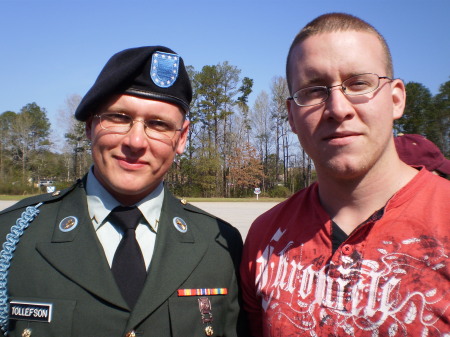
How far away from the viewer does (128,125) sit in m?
2.32

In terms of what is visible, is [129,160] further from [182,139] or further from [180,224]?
[180,224]

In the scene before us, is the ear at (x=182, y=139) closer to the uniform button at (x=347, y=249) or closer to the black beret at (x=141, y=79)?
the black beret at (x=141, y=79)

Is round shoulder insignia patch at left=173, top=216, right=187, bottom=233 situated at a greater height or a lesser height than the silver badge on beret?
lesser

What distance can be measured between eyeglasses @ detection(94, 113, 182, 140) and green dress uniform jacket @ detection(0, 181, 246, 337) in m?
0.48

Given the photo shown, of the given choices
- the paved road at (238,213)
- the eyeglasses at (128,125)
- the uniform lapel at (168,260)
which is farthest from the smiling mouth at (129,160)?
the paved road at (238,213)

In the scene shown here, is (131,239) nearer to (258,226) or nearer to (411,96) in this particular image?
(258,226)

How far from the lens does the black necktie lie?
85.4 inches

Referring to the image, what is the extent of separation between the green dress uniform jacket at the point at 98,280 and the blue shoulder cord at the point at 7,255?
0.02 meters

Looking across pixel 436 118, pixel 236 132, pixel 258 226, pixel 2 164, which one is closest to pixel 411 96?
pixel 436 118

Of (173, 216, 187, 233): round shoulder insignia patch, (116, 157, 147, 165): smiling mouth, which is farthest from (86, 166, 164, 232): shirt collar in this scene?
(116, 157, 147, 165): smiling mouth

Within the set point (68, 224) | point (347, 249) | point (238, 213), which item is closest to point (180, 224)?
point (68, 224)

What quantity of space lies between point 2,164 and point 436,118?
51160mm

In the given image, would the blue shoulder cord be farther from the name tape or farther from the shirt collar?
the shirt collar

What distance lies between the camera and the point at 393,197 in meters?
2.01
